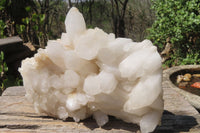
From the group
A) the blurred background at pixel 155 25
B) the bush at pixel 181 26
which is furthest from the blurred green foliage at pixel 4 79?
the bush at pixel 181 26

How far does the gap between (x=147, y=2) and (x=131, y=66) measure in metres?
6.24

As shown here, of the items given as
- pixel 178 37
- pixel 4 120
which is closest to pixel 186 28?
pixel 178 37

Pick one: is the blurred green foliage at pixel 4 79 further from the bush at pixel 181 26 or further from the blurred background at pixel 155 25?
the bush at pixel 181 26

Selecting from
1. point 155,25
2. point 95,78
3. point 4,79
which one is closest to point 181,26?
point 155,25

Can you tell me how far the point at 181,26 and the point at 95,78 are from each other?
201 centimetres

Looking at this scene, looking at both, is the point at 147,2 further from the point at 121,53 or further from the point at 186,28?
the point at 121,53

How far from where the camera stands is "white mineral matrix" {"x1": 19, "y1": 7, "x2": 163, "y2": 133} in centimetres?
95

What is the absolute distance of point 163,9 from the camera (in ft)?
9.61

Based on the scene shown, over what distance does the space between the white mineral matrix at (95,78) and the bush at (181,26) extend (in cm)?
178

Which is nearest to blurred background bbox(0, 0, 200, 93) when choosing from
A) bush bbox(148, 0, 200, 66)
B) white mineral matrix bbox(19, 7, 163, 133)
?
bush bbox(148, 0, 200, 66)

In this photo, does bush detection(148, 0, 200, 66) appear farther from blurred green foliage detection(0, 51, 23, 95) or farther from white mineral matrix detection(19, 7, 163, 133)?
blurred green foliage detection(0, 51, 23, 95)

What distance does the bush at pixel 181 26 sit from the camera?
99.6 inches

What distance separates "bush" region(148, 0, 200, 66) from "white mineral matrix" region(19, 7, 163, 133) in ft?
5.83

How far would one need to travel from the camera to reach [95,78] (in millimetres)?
1003
